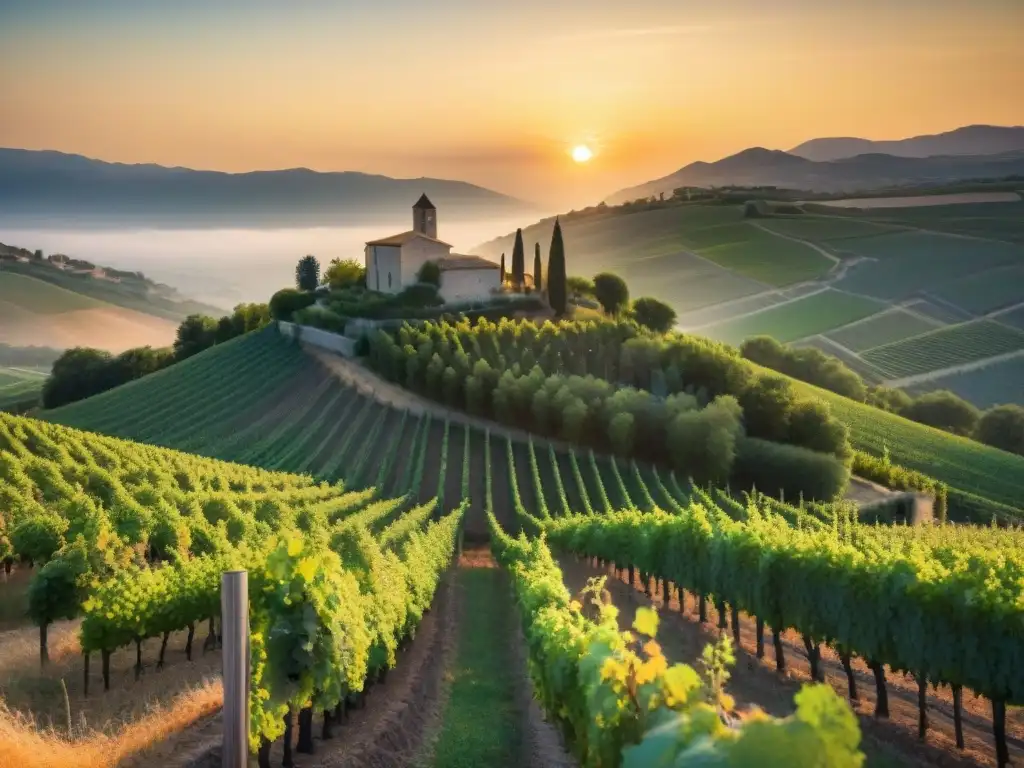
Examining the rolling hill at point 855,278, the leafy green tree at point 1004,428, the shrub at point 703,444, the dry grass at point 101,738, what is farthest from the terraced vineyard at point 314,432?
the leafy green tree at point 1004,428

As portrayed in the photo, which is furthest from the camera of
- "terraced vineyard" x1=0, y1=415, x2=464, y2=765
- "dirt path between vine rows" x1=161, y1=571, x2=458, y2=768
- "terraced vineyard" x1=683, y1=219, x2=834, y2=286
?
"terraced vineyard" x1=683, y1=219, x2=834, y2=286

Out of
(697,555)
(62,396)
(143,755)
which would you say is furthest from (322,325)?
(143,755)

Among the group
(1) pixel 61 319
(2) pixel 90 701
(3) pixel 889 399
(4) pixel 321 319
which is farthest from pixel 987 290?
(1) pixel 61 319

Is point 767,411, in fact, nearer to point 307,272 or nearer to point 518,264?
point 518,264

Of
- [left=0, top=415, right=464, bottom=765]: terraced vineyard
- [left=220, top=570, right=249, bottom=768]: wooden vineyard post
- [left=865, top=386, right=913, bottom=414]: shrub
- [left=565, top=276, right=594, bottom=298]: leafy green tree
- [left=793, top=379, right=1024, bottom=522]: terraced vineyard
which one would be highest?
[left=565, top=276, right=594, bottom=298]: leafy green tree

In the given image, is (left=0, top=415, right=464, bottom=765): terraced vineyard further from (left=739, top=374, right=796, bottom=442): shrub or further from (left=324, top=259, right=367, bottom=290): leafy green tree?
(left=324, top=259, right=367, bottom=290): leafy green tree

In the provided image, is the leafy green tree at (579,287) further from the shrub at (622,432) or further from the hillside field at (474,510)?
the shrub at (622,432)

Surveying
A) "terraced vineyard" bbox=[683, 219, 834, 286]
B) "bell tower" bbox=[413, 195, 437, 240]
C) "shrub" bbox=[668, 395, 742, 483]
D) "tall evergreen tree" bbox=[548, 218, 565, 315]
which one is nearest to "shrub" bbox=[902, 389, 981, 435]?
"tall evergreen tree" bbox=[548, 218, 565, 315]
